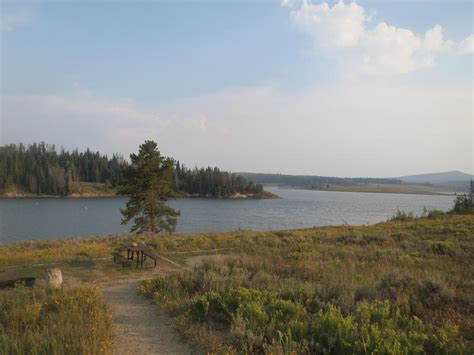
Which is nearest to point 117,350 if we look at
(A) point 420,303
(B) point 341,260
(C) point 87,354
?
(C) point 87,354

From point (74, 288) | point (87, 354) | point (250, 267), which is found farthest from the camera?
point (250, 267)

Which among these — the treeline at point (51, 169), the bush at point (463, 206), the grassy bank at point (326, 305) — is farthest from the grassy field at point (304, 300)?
the treeline at point (51, 169)

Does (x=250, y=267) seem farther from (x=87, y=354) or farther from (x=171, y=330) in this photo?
(x=87, y=354)

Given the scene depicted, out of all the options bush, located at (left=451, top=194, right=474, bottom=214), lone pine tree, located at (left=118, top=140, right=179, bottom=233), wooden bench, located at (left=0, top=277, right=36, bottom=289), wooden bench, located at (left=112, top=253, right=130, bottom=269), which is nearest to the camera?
wooden bench, located at (left=0, top=277, right=36, bottom=289)

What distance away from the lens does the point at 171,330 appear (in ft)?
18.2

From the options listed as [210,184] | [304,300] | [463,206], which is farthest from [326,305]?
[210,184]

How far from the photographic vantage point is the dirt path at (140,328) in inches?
190

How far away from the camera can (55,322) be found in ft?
16.6

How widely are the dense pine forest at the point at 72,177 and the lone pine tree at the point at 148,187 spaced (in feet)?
240

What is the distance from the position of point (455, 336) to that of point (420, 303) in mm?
1674

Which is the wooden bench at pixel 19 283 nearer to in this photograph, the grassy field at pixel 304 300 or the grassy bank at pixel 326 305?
the grassy field at pixel 304 300

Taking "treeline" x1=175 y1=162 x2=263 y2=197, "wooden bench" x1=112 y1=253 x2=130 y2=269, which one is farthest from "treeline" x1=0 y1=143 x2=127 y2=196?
"wooden bench" x1=112 y1=253 x2=130 y2=269

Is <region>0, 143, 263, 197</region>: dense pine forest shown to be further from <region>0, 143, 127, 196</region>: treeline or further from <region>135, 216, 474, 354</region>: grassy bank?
<region>135, 216, 474, 354</region>: grassy bank

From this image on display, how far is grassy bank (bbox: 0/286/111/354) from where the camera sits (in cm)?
423
